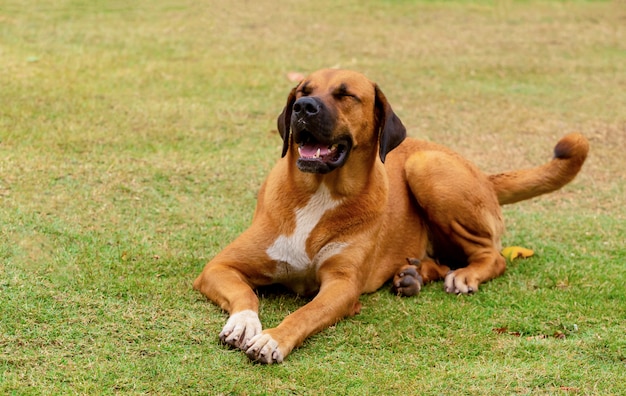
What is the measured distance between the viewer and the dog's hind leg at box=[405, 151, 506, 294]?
6316 mm

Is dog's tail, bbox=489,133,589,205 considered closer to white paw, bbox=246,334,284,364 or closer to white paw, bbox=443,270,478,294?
white paw, bbox=443,270,478,294

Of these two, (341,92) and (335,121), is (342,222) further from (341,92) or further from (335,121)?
(341,92)

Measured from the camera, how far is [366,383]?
452cm

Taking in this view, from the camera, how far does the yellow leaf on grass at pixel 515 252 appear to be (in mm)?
6746

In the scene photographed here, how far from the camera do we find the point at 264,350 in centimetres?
458

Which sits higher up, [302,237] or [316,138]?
[316,138]

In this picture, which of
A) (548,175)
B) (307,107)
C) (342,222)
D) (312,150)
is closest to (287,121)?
(312,150)

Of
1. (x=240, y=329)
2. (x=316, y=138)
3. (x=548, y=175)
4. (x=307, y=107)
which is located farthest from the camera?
(x=548, y=175)

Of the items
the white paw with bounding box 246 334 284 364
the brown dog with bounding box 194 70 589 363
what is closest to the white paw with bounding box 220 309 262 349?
the brown dog with bounding box 194 70 589 363

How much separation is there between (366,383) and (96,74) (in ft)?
24.3

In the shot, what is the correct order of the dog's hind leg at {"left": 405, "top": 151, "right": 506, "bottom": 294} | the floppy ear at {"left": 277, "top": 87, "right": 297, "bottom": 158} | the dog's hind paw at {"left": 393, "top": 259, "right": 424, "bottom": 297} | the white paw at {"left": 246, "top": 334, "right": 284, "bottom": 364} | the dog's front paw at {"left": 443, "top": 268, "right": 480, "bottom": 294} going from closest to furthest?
the white paw at {"left": 246, "top": 334, "right": 284, "bottom": 364} → the floppy ear at {"left": 277, "top": 87, "right": 297, "bottom": 158} → the dog's hind paw at {"left": 393, "top": 259, "right": 424, "bottom": 297} → the dog's front paw at {"left": 443, "top": 268, "right": 480, "bottom": 294} → the dog's hind leg at {"left": 405, "top": 151, "right": 506, "bottom": 294}

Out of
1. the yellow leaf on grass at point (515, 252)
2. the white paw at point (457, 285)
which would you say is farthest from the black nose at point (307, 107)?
the yellow leaf on grass at point (515, 252)

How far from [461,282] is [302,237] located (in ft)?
4.02

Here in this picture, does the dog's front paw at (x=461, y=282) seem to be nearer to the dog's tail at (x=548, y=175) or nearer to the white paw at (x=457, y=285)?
the white paw at (x=457, y=285)
